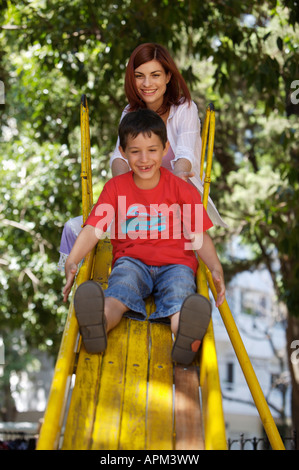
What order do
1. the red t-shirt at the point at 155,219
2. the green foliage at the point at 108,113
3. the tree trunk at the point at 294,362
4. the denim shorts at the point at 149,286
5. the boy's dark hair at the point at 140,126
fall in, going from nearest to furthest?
the denim shorts at the point at 149,286 → the boy's dark hair at the point at 140,126 → the red t-shirt at the point at 155,219 → the green foliage at the point at 108,113 → the tree trunk at the point at 294,362

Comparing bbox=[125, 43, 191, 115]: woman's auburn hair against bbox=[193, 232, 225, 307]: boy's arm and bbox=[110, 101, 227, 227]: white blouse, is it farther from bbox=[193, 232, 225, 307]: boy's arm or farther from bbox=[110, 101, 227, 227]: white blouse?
bbox=[193, 232, 225, 307]: boy's arm

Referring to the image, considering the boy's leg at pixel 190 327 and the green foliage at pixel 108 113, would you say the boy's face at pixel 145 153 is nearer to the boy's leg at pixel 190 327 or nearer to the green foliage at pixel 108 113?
the boy's leg at pixel 190 327

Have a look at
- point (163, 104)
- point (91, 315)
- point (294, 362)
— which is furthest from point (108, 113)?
point (91, 315)

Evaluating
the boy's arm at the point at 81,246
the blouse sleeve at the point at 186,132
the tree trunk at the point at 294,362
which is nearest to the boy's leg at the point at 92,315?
the boy's arm at the point at 81,246

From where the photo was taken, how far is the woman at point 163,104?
13.9ft

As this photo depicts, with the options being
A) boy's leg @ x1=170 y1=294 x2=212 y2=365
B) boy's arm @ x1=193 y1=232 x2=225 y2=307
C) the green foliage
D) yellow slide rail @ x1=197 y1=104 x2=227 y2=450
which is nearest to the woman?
boy's arm @ x1=193 y1=232 x2=225 y2=307

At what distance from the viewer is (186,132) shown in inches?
169

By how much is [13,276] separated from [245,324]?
63.1 ft

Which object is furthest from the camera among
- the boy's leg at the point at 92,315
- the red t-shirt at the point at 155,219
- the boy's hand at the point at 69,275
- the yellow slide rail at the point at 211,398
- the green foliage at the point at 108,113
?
the green foliage at the point at 108,113

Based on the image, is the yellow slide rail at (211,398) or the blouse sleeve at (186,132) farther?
the blouse sleeve at (186,132)

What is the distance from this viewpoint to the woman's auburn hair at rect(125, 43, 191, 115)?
14.0ft

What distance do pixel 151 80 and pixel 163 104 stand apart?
0.74 feet

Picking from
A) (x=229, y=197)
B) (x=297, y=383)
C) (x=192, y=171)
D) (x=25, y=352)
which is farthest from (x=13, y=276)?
(x=25, y=352)
